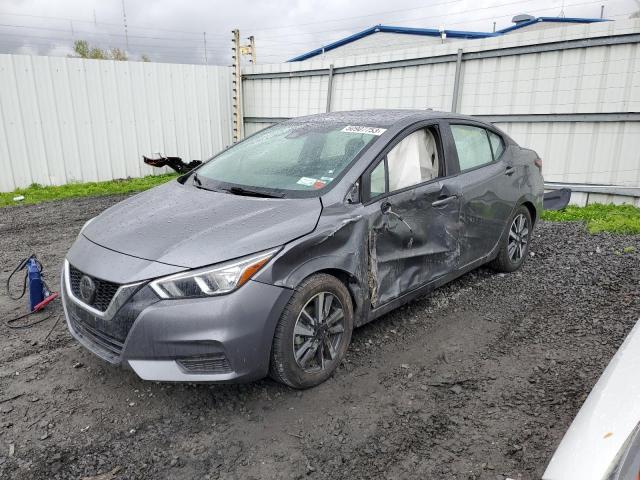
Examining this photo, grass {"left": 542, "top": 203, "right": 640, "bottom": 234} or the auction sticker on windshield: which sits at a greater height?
the auction sticker on windshield

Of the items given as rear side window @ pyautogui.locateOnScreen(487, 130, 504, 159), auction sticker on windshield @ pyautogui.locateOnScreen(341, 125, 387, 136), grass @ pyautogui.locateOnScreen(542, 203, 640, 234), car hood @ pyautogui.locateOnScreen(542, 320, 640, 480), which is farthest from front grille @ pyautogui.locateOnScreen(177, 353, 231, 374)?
grass @ pyautogui.locateOnScreen(542, 203, 640, 234)

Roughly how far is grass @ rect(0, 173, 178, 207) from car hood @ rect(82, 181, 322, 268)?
19.9ft

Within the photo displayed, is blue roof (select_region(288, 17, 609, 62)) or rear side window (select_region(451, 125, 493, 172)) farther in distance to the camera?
blue roof (select_region(288, 17, 609, 62))

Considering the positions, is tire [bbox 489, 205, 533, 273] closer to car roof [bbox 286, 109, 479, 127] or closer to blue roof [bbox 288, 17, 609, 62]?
car roof [bbox 286, 109, 479, 127]

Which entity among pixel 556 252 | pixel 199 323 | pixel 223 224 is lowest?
pixel 556 252

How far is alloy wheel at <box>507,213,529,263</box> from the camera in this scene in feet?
15.8

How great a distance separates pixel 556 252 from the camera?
5.55 meters

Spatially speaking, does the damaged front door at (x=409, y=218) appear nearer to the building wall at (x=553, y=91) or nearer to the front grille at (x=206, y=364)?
the front grille at (x=206, y=364)

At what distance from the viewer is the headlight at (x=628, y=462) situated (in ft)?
4.24

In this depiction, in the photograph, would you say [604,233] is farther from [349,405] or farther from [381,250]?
[349,405]

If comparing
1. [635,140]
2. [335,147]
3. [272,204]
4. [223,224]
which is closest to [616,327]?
[335,147]

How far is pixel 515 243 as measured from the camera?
4883mm

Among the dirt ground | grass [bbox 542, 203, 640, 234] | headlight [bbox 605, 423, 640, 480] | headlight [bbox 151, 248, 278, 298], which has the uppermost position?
headlight [bbox 605, 423, 640, 480]

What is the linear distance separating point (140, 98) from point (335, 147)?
7982 mm
